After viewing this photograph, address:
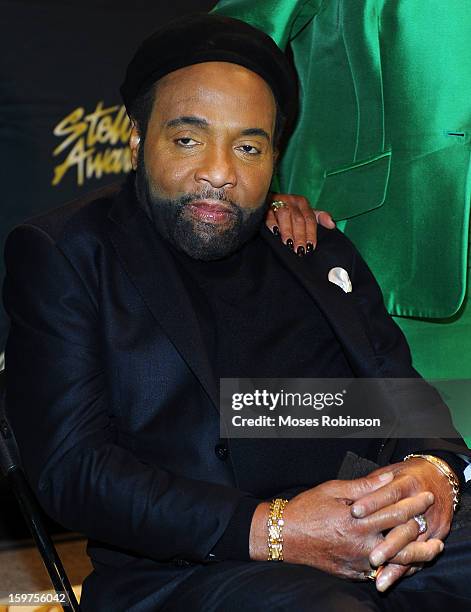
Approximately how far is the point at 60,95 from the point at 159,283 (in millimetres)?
1446

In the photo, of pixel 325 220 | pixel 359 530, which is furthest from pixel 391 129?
pixel 359 530

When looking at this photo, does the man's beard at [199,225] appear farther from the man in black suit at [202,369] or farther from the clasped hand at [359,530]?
the clasped hand at [359,530]

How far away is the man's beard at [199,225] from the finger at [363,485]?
551 mm

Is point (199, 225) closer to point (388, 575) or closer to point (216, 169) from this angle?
point (216, 169)

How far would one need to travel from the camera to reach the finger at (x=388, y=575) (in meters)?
1.90

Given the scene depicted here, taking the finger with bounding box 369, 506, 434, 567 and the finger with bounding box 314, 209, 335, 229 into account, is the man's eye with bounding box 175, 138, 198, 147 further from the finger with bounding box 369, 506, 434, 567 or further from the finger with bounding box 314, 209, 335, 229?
the finger with bounding box 369, 506, 434, 567

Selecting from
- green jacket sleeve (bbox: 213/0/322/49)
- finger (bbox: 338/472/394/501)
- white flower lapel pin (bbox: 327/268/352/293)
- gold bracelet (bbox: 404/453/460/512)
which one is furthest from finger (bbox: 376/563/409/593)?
green jacket sleeve (bbox: 213/0/322/49)

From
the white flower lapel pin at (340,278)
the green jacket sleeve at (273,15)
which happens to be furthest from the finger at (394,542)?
the green jacket sleeve at (273,15)

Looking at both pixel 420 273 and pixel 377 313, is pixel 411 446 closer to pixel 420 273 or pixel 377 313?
pixel 377 313

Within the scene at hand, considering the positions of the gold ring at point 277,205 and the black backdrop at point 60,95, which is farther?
the black backdrop at point 60,95

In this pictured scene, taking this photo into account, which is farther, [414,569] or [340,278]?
[340,278]

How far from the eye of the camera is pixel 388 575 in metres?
1.91

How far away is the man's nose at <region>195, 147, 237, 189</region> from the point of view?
2.16 m

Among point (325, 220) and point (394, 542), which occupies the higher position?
point (325, 220)
